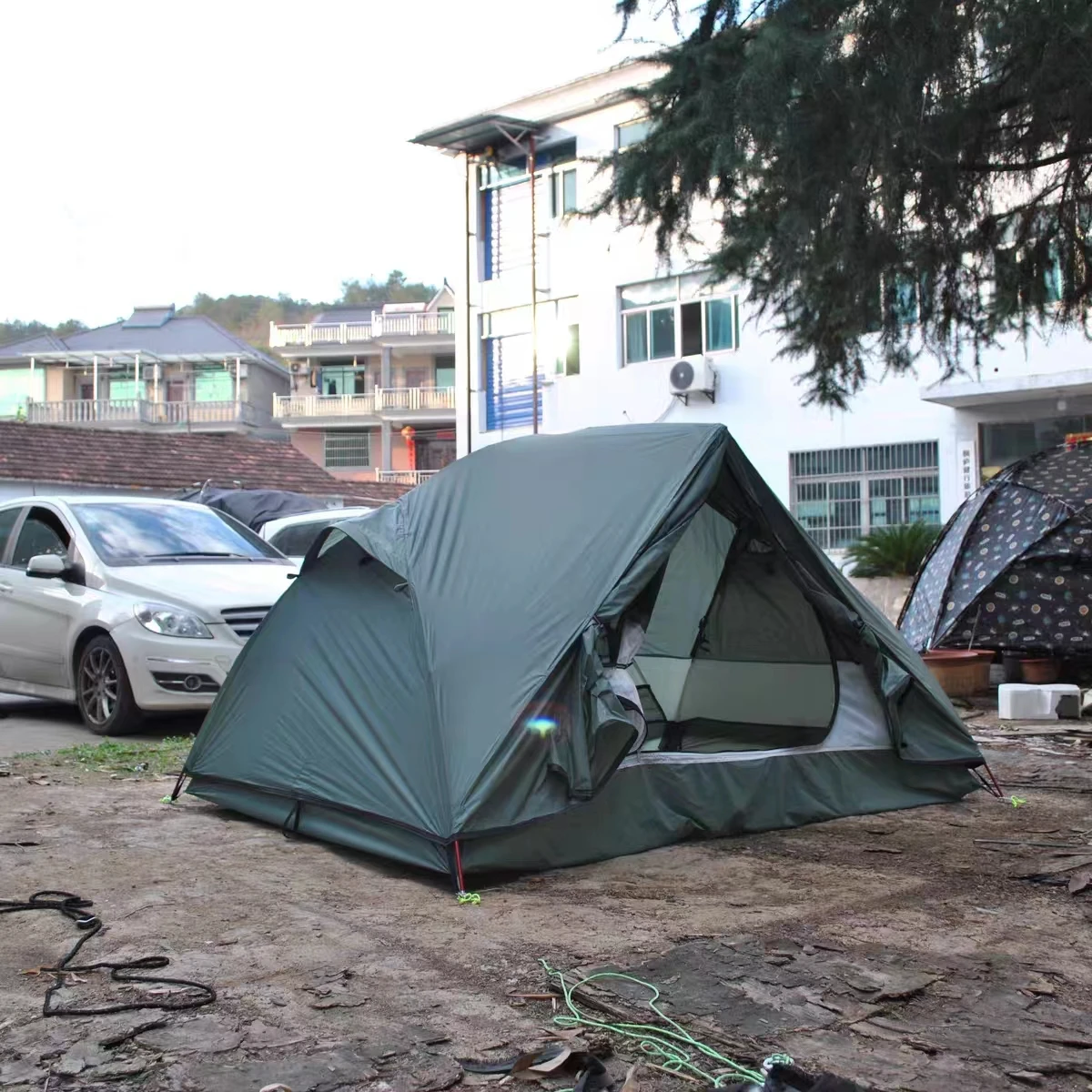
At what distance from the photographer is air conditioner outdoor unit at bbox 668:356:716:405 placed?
21594 millimetres

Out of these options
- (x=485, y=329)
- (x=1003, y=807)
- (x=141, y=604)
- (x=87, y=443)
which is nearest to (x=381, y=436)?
(x=485, y=329)

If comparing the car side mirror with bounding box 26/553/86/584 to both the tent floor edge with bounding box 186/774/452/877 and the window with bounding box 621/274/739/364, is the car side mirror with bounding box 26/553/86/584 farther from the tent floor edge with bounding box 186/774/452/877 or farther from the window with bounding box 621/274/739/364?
the window with bounding box 621/274/739/364

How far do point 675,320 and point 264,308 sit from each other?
67333mm

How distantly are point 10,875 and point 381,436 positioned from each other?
39519 mm

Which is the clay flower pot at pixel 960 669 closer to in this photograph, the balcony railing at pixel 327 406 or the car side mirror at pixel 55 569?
the car side mirror at pixel 55 569

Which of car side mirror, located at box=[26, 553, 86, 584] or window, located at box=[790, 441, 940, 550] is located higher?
window, located at box=[790, 441, 940, 550]

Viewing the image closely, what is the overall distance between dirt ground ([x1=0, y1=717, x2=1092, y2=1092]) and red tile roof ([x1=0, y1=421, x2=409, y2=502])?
16.5 meters

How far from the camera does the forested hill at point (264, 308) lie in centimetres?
7669

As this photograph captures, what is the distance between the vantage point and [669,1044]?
3.30 m

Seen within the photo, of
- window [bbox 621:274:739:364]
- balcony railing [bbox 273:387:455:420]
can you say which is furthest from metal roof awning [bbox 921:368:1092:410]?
balcony railing [bbox 273:387:455:420]

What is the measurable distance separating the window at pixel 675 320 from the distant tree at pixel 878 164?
1308 centimetres

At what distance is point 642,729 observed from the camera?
5.50 metres

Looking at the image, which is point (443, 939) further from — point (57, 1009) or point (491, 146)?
point (491, 146)

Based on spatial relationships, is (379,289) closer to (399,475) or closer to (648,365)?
(399,475)
